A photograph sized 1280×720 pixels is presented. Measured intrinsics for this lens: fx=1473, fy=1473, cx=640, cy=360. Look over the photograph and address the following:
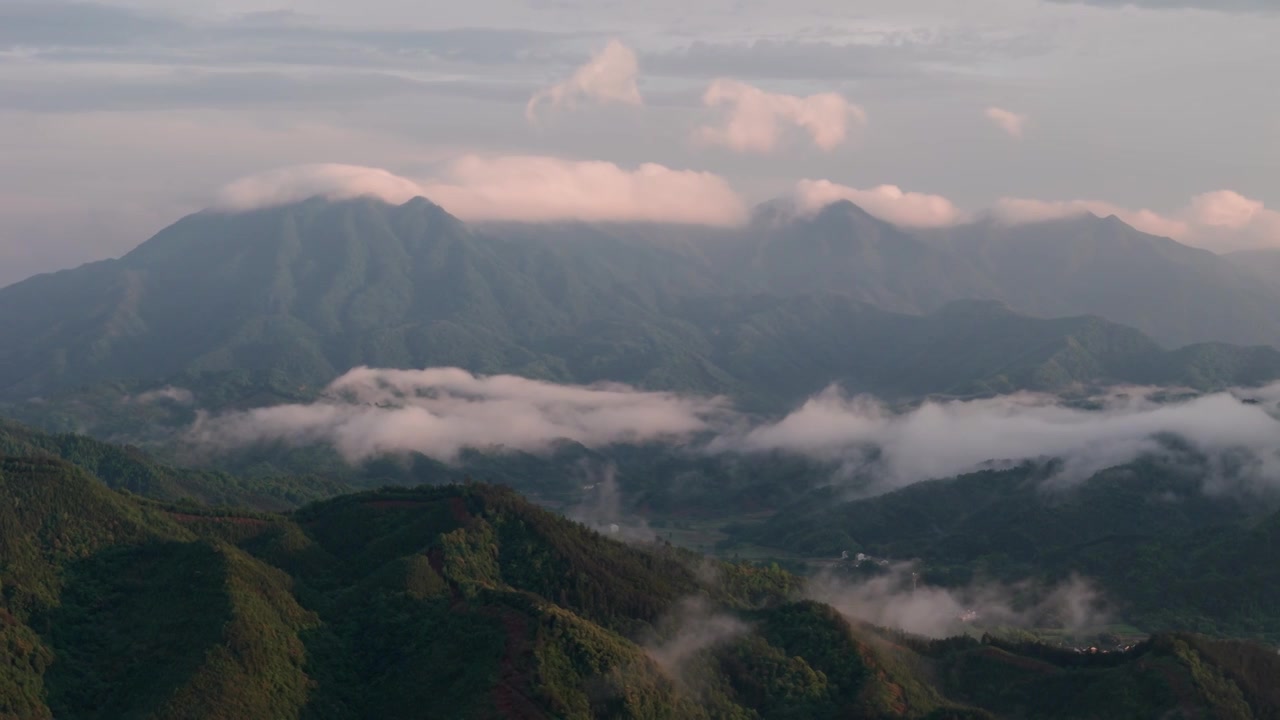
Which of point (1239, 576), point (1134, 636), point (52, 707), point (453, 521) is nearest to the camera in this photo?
point (52, 707)

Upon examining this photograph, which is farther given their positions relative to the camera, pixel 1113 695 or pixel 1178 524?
pixel 1178 524

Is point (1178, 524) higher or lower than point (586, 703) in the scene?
lower

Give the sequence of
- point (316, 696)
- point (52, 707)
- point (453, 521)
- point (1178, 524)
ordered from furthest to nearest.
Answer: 1. point (1178, 524)
2. point (453, 521)
3. point (316, 696)
4. point (52, 707)

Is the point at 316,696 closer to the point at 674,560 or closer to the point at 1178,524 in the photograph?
the point at 674,560

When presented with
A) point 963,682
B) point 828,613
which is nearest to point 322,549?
point 828,613

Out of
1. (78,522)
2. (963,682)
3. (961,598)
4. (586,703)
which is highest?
(78,522)

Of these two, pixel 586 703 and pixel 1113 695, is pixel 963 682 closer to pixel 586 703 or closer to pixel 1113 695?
pixel 1113 695
